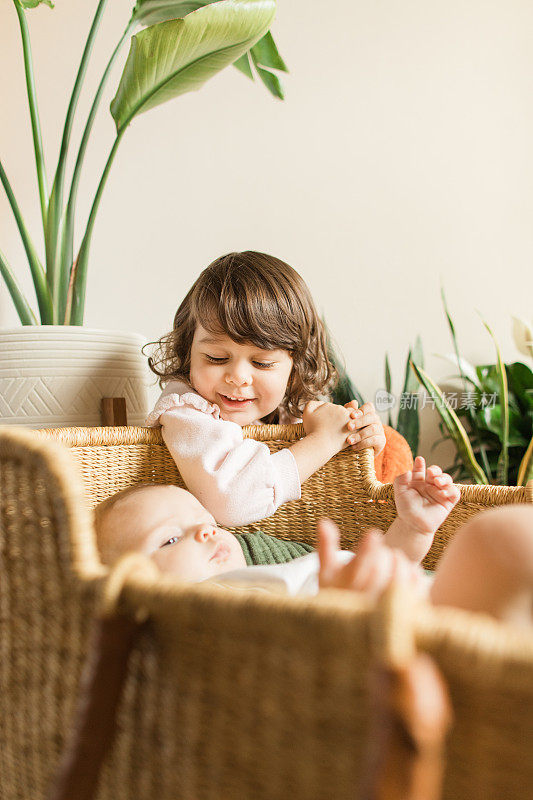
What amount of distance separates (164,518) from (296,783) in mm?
481

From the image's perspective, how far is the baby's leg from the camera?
0.40 metres

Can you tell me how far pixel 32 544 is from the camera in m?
0.40

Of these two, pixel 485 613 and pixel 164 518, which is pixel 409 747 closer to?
pixel 485 613

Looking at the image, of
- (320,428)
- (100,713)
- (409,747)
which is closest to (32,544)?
(100,713)

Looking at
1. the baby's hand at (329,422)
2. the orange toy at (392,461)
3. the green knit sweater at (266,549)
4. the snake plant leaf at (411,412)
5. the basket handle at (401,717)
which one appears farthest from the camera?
the snake plant leaf at (411,412)

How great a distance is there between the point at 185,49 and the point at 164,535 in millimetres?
845

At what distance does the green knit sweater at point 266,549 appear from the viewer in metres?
0.90

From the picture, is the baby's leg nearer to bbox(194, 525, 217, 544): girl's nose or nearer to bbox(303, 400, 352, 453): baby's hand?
bbox(194, 525, 217, 544): girl's nose

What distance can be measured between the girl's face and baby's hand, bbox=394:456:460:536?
29 centimetres

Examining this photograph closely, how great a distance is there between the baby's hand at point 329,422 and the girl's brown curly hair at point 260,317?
0.12m

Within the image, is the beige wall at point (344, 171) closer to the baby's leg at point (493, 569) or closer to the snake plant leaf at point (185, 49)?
the snake plant leaf at point (185, 49)

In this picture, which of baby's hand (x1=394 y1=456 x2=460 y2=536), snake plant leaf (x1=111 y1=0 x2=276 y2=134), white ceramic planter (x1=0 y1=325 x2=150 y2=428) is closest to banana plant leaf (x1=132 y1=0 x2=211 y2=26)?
snake plant leaf (x1=111 y1=0 x2=276 y2=134)

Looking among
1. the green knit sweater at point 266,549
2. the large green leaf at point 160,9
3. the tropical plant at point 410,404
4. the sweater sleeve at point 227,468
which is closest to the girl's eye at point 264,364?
the sweater sleeve at point 227,468

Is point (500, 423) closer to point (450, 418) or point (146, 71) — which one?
point (450, 418)
